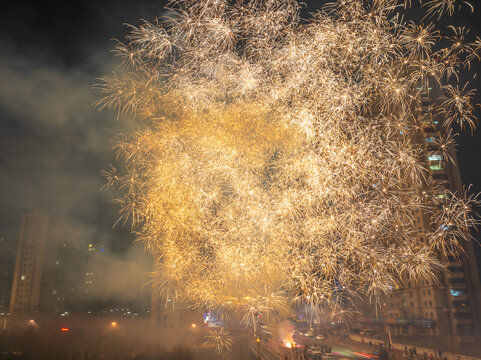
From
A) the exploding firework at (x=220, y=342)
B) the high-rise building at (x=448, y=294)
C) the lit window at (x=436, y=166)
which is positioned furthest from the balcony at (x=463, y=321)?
the exploding firework at (x=220, y=342)

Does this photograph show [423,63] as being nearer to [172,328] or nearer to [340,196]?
[340,196]

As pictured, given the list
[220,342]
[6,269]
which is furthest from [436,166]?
[6,269]

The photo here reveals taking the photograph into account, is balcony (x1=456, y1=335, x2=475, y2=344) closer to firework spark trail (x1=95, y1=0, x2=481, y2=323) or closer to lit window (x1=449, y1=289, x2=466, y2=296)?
lit window (x1=449, y1=289, x2=466, y2=296)

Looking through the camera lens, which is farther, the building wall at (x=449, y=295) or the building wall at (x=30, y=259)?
the building wall at (x=30, y=259)

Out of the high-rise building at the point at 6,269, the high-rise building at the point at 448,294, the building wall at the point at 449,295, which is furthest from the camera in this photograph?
the high-rise building at the point at 6,269

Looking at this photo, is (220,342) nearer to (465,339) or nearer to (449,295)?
(449,295)

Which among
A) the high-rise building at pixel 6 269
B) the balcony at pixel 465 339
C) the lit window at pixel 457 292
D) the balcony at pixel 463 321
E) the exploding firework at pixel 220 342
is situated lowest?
the balcony at pixel 465 339

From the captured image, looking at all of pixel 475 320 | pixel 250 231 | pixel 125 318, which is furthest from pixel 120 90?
pixel 475 320

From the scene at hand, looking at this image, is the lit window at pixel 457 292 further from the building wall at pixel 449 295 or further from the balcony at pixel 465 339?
the balcony at pixel 465 339

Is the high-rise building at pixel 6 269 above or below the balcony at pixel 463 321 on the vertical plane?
above

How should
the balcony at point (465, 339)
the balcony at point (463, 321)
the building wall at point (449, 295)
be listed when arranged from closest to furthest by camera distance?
the building wall at point (449, 295), the balcony at point (465, 339), the balcony at point (463, 321)
